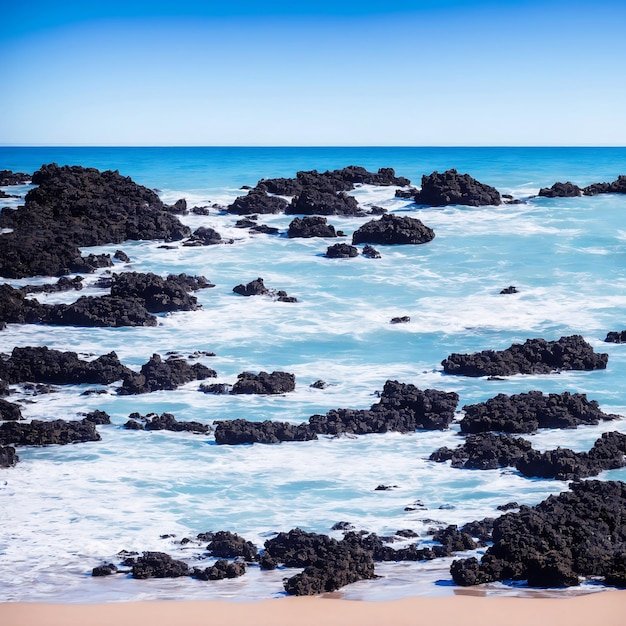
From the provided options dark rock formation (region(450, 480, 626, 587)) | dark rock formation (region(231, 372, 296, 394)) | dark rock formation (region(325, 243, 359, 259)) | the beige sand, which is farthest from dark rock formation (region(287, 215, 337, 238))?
the beige sand

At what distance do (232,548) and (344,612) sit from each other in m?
2.20

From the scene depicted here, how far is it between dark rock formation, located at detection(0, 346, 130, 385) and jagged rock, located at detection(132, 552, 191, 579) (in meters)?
7.85

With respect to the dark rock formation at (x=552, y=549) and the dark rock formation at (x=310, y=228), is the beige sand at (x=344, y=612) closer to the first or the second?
the dark rock formation at (x=552, y=549)

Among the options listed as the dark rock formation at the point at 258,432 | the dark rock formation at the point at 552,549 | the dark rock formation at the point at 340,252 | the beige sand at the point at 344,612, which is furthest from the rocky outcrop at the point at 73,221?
the beige sand at the point at 344,612

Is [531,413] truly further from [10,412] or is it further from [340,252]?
[340,252]

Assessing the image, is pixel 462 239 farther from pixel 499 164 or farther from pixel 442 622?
pixel 499 164

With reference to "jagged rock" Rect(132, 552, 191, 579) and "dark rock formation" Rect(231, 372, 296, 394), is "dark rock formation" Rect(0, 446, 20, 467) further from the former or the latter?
"dark rock formation" Rect(231, 372, 296, 394)

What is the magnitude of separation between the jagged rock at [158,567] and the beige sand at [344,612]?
0.89 metres

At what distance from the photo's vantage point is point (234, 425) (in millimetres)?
15289

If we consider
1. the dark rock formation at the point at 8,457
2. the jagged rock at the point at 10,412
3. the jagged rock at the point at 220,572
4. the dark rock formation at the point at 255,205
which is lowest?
the jagged rock at the point at 220,572

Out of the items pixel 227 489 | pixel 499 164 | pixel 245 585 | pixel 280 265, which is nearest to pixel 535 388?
pixel 227 489

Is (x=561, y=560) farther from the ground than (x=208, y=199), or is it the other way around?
(x=208, y=199)

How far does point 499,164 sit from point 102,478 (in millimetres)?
56825

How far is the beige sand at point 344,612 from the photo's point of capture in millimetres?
8664
